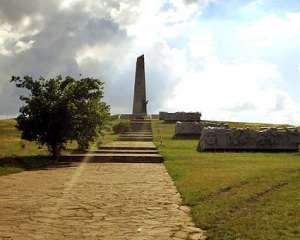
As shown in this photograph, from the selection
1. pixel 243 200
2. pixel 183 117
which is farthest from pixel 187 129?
pixel 243 200

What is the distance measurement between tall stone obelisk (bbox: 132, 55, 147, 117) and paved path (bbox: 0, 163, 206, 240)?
1706 inches

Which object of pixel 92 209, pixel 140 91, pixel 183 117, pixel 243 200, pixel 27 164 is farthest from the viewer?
pixel 140 91

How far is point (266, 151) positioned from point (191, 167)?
36.0 ft

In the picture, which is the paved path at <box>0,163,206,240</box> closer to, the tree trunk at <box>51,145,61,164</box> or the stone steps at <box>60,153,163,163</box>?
the stone steps at <box>60,153,163,163</box>

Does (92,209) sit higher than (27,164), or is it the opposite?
(27,164)

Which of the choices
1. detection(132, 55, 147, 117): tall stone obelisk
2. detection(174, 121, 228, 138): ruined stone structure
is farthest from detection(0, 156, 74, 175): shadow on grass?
detection(132, 55, 147, 117): tall stone obelisk

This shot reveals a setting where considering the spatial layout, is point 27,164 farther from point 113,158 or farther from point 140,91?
point 140,91

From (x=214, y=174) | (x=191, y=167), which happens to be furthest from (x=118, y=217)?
(x=191, y=167)

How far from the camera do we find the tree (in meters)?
20.8

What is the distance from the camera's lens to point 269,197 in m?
9.86

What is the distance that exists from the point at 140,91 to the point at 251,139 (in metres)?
32.6

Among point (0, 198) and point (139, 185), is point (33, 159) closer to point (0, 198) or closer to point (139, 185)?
point (139, 185)

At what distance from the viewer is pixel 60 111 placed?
2089 centimetres

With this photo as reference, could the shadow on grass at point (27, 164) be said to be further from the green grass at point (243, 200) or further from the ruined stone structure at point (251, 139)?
the ruined stone structure at point (251, 139)
